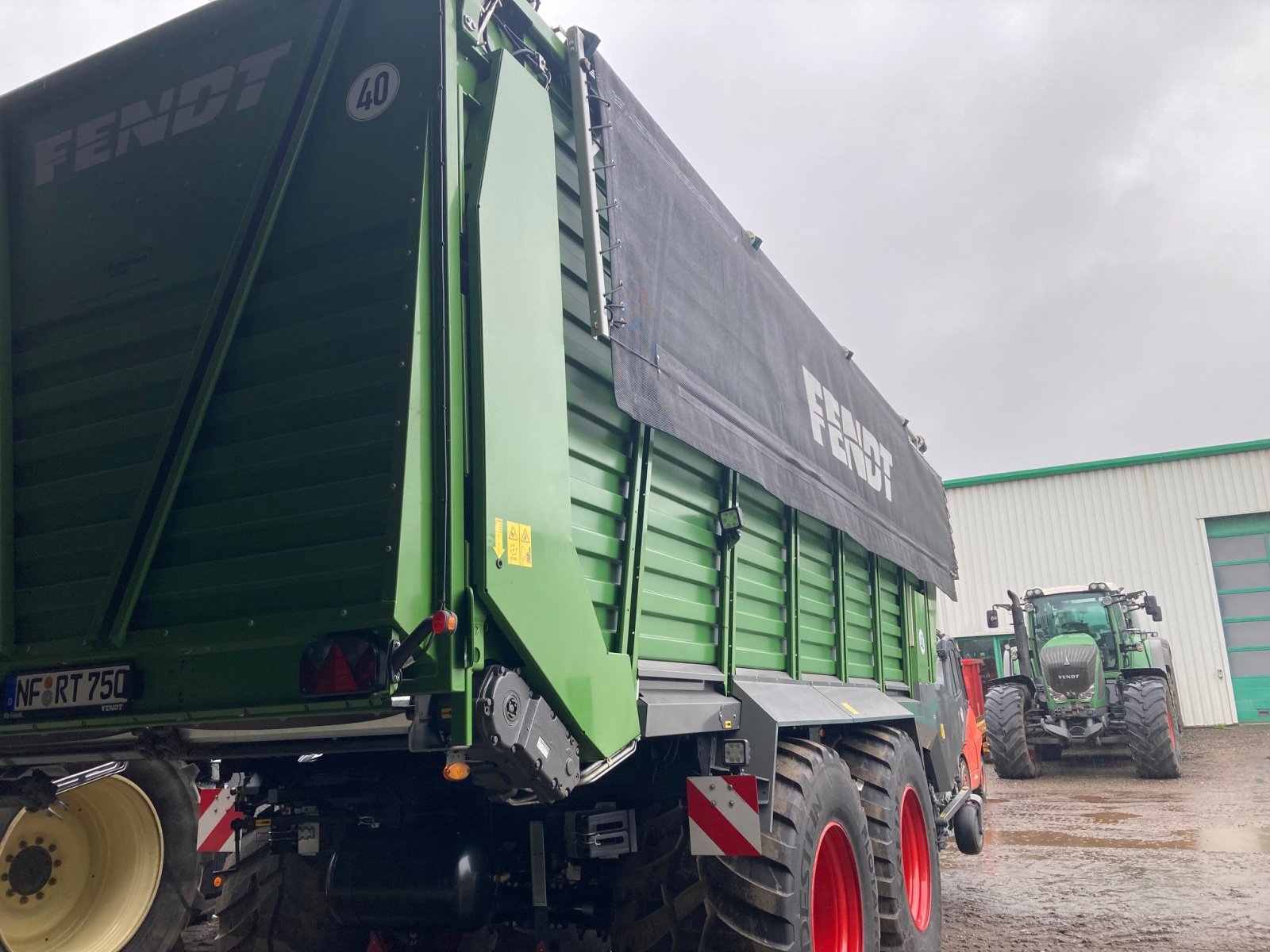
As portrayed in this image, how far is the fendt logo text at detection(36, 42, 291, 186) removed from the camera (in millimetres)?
2791

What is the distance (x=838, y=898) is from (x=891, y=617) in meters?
2.61

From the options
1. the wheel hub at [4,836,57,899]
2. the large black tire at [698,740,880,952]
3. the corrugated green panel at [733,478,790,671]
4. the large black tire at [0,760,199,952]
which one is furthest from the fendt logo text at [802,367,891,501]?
the wheel hub at [4,836,57,899]

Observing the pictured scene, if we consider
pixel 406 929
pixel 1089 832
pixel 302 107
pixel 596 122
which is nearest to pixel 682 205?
pixel 596 122

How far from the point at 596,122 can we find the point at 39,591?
2.21 metres

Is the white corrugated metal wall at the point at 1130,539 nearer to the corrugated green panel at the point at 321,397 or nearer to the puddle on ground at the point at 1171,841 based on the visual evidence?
the puddle on ground at the point at 1171,841

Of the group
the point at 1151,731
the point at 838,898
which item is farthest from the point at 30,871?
the point at 1151,731

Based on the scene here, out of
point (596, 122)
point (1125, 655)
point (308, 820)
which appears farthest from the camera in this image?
point (1125, 655)

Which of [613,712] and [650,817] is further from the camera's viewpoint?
[650,817]

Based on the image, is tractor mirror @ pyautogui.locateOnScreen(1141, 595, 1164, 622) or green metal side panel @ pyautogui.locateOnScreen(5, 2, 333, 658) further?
tractor mirror @ pyautogui.locateOnScreen(1141, 595, 1164, 622)

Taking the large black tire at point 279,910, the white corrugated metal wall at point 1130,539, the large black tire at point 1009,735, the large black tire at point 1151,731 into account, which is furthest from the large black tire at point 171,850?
the white corrugated metal wall at point 1130,539

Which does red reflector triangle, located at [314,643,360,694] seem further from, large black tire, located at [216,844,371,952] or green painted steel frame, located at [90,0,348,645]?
large black tire, located at [216,844,371,952]

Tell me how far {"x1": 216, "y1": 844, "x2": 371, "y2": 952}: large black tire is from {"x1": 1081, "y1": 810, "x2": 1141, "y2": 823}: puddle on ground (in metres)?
8.80

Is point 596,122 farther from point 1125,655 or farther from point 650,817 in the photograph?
point 1125,655

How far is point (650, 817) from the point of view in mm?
3541
